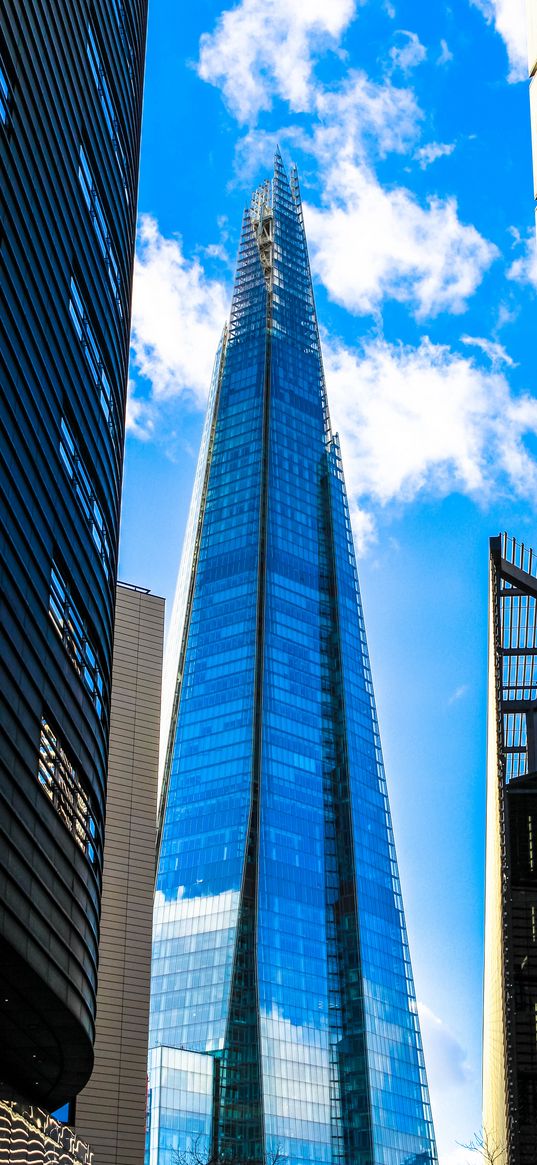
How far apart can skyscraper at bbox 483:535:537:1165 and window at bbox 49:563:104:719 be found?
29.4m

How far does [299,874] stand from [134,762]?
3629 inches

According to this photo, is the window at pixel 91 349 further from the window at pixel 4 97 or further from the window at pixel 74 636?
the window at pixel 74 636

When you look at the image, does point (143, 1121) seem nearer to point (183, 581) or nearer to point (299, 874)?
point (299, 874)

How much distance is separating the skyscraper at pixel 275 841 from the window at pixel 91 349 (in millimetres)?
104802

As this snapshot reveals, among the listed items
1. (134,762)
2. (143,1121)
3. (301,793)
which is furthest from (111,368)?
(301,793)

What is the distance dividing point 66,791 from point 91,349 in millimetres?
14063

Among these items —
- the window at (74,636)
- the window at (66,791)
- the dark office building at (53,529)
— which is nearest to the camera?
the dark office building at (53,529)

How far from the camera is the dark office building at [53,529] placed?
91.9 feet

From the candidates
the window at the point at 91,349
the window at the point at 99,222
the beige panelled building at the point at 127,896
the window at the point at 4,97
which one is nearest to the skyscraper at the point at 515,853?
the beige panelled building at the point at 127,896

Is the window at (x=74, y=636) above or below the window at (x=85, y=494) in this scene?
below

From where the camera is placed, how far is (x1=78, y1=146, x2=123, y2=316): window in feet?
132

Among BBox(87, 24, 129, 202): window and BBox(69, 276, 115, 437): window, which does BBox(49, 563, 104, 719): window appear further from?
BBox(87, 24, 129, 202): window

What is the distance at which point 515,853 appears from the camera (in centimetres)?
6291

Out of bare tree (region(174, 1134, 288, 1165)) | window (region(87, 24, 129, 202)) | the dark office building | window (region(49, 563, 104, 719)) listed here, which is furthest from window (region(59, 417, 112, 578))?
bare tree (region(174, 1134, 288, 1165))
